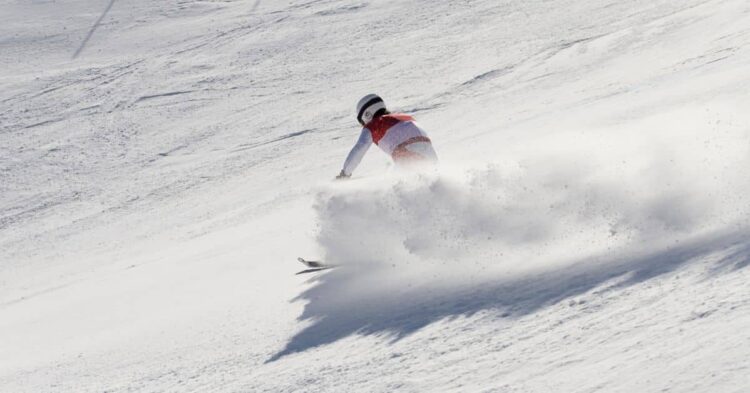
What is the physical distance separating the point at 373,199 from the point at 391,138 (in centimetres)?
103

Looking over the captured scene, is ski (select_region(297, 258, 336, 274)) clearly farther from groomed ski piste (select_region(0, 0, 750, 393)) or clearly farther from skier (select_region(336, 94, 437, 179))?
skier (select_region(336, 94, 437, 179))

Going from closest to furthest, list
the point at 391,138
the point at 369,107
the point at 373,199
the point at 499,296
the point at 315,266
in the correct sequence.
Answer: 1. the point at 499,296
2. the point at 373,199
3. the point at 315,266
4. the point at 391,138
5. the point at 369,107

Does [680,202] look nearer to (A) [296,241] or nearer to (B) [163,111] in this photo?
(A) [296,241]

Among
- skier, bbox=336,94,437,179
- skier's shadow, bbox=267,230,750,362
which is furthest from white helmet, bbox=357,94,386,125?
skier's shadow, bbox=267,230,750,362

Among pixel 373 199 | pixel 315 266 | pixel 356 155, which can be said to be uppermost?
pixel 356 155

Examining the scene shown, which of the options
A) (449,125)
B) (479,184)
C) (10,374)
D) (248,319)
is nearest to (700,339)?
(479,184)

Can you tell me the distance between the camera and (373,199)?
8.73 m

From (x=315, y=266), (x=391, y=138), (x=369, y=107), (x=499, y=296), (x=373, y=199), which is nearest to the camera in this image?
(x=499, y=296)

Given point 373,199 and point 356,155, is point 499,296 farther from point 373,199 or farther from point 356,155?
point 356,155

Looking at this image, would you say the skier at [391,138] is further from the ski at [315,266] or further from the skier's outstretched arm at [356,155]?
the ski at [315,266]

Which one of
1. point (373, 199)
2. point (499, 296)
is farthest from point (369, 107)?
point (499, 296)

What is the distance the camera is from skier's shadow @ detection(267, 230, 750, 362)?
6.22 m

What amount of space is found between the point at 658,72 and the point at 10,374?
12422mm

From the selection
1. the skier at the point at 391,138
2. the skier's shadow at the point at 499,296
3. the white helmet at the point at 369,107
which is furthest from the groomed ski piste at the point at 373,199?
the white helmet at the point at 369,107
